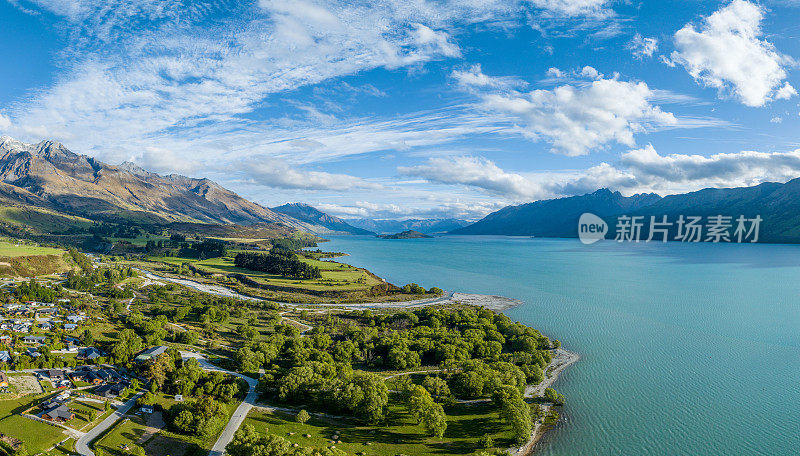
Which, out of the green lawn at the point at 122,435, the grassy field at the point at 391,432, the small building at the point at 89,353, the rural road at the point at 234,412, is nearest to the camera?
the green lawn at the point at 122,435

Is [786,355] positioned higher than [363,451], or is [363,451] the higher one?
[786,355]

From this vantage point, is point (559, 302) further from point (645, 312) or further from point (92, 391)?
point (92, 391)

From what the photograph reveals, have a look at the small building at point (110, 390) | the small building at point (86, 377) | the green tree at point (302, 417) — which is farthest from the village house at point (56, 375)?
the green tree at point (302, 417)

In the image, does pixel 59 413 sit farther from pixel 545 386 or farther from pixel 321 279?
pixel 321 279

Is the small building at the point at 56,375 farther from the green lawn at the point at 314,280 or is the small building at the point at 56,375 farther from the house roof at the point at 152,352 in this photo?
the green lawn at the point at 314,280

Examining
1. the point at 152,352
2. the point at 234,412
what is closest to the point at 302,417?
the point at 234,412

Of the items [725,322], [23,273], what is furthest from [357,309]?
[23,273]
